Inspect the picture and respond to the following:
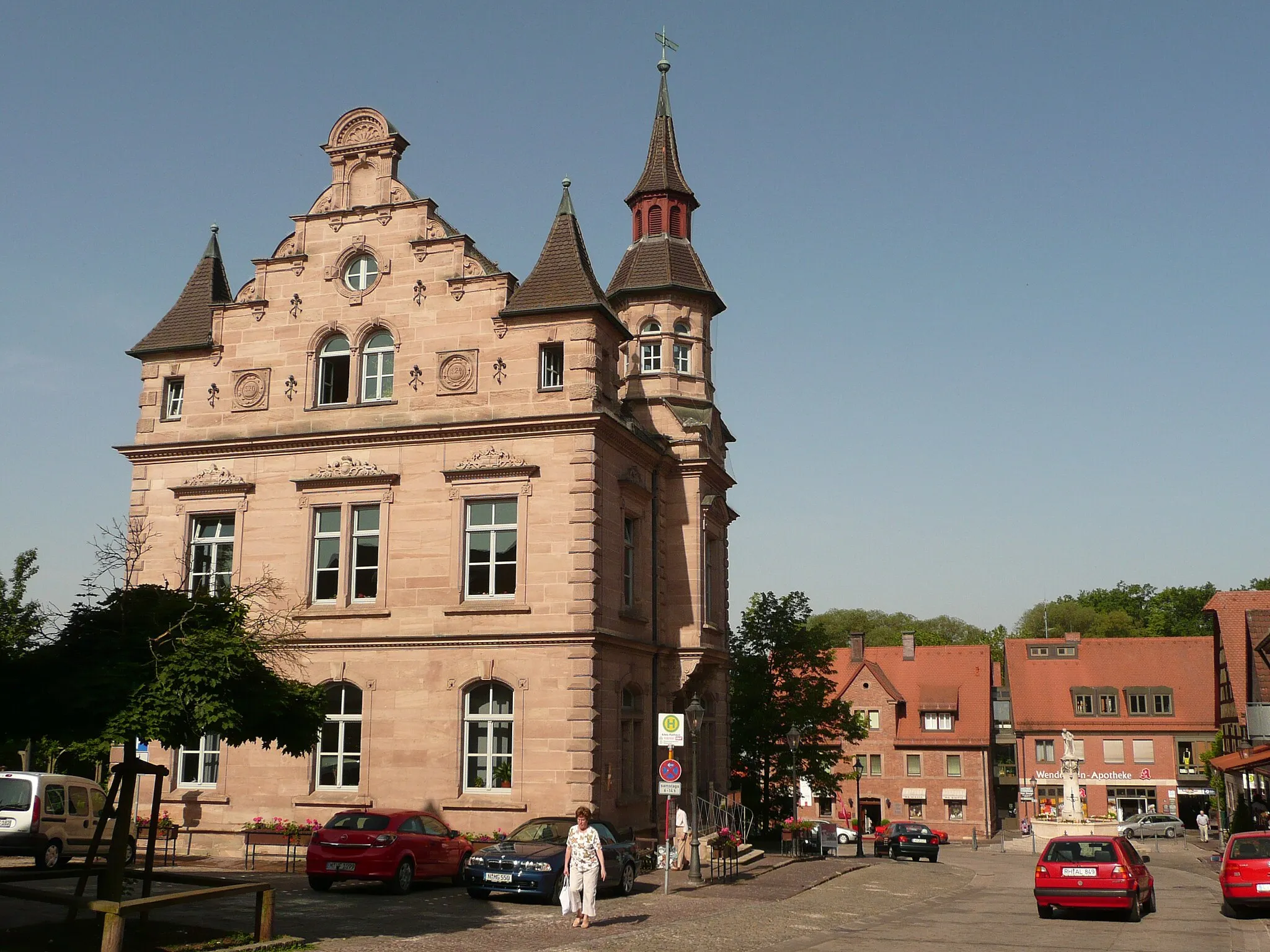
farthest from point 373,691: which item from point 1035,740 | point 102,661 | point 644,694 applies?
point 1035,740

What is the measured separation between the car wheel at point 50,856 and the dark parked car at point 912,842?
102ft

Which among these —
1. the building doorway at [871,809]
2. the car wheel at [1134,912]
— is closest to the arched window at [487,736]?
the car wheel at [1134,912]

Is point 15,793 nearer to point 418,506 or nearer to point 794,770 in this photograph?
point 418,506

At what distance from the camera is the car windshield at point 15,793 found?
23.6 meters

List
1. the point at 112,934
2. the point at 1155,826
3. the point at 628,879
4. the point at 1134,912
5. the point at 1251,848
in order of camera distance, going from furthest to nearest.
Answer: the point at 1155,826 → the point at 628,879 → the point at 1251,848 → the point at 1134,912 → the point at 112,934

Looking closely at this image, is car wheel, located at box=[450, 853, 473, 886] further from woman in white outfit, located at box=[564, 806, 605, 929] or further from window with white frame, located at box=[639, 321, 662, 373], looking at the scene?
window with white frame, located at box=[639, 321, 662, 373]

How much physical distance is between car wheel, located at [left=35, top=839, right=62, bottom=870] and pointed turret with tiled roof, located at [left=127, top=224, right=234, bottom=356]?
12.6 meters

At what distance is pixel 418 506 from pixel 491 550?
6.94 feet

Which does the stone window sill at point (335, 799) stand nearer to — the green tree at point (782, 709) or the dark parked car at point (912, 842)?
the green tree at point (782, 709)

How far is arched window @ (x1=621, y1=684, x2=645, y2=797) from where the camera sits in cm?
2909

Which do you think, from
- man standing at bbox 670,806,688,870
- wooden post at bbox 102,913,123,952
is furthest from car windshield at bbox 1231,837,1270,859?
wooden post at bbox 102,913,123,952

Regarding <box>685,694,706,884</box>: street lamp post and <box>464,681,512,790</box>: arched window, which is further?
<box>464,681,512,790</box>: arched window

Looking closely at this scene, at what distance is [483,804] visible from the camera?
2641 centimetres

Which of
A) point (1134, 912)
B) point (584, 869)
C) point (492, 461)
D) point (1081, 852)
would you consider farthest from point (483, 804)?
point (1134, 912)
